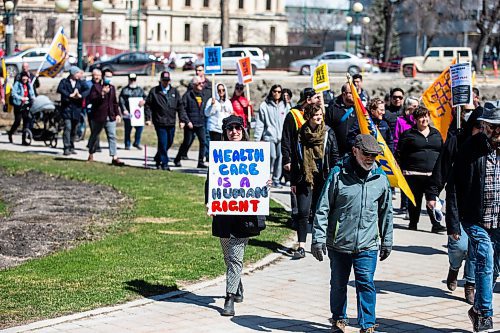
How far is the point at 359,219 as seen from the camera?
8.51 m

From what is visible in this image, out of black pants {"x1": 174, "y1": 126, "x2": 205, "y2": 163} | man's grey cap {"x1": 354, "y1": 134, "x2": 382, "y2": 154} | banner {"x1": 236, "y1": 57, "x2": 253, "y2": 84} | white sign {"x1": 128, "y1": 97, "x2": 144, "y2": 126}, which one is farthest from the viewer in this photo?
white sign {"x1": 128, "y1": 97, "x2": 144, "y2": 126}

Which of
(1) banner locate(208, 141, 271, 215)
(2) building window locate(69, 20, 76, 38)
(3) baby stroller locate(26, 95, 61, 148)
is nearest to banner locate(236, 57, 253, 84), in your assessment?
(3) baby stroller locate(26, 95, 61, 148)

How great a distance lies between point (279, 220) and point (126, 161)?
9.07 meters

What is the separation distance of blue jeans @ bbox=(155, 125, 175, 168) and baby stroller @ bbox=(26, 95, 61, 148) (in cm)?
550

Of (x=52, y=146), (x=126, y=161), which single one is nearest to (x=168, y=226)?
(x=126, y=161)

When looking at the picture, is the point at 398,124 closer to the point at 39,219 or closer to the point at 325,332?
the point at 39,219

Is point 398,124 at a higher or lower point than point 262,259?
higher

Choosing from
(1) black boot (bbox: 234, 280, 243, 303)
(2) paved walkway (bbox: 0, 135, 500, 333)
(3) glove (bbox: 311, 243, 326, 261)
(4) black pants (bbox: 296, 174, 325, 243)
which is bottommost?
(2) paved walkway (bbox: 0, 135, 500, 333)

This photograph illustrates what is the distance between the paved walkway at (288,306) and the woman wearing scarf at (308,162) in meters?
0.50

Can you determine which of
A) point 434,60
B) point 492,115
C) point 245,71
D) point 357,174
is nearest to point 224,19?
point 434,60

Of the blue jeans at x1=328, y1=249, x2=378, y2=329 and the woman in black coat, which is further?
the woman in black coat

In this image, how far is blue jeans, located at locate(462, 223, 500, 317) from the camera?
8.88 metres

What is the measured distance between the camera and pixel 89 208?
1642 centimetres

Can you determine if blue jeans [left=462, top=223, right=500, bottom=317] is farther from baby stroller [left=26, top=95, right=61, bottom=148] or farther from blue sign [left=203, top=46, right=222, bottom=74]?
baby stroller [left=26, top=95, right=61, bottom=148]
